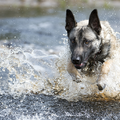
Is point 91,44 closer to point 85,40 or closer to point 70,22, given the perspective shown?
point 85,40

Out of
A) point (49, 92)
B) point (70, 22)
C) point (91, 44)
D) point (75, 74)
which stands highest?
point (70, 22)

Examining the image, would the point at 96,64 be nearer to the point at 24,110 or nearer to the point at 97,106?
the point at 97,106

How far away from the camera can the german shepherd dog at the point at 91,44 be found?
3.85 metres

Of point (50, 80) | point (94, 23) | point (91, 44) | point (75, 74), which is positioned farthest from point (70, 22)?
point (50, 80)

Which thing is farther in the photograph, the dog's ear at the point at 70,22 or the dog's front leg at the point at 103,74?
the dog's ear at the point at 70,22

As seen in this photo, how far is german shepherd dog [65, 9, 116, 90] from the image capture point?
12.6 feet

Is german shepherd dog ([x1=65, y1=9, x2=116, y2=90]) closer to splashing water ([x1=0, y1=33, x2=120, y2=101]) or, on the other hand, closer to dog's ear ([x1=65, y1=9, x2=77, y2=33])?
dog's ear ([x1=65, y1=9, x2=77, y2=33])

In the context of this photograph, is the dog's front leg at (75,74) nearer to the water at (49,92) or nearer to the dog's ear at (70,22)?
the water at (49,92)

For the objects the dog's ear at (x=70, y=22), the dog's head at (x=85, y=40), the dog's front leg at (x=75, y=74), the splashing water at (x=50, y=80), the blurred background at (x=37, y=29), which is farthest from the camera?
the blurred background at (x=37, y=29)

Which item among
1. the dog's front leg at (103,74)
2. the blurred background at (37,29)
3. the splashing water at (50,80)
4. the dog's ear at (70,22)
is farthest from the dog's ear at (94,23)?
Result: the blurred background at (37,29)

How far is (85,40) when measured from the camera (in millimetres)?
3896

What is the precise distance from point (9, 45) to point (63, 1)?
13.2 m

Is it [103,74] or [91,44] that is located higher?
[91,44]

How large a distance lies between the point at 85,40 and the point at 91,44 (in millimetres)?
141
